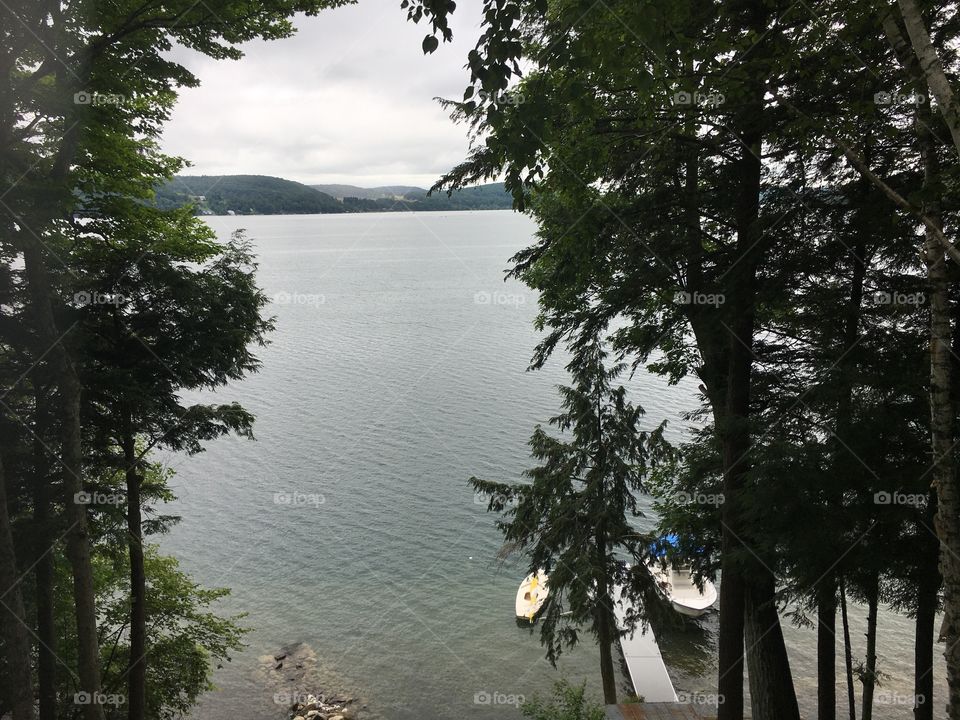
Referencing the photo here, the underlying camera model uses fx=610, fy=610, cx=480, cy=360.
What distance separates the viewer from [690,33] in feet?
21.1

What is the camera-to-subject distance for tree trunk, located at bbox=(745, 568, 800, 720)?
29.4 feet

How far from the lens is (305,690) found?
1833 cm

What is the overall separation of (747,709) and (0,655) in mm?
A: 17697

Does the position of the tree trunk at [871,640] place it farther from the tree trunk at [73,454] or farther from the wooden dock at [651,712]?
the tree trunk at [73,454]

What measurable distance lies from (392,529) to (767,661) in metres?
19.2

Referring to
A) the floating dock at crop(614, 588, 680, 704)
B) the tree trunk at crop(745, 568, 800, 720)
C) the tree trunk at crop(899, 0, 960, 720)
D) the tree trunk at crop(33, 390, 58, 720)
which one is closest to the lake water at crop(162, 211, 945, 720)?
the floating dock at crop(614, 588, 680, 704)

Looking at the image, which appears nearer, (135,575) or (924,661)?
(924,661)

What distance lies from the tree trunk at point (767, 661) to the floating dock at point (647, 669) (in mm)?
7542

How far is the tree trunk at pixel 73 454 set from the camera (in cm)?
809

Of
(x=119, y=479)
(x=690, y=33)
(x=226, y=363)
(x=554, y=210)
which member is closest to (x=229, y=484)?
(x=119, y=479)

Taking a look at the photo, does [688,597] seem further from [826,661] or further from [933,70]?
[933,70]

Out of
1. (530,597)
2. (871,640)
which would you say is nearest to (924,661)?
(871,640)

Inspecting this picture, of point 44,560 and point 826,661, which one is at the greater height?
point 44,560

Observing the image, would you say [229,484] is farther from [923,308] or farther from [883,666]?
[923,308]
